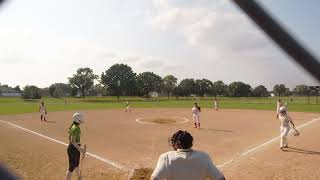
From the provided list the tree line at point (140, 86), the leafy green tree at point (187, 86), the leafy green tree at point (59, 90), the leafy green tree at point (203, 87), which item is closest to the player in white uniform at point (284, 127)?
the tree line at point (140, 86)

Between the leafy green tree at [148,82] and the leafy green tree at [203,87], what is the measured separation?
1420 centimetres

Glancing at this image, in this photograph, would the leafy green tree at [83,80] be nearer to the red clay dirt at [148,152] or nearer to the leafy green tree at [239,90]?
the leafy green tree at [239,90]

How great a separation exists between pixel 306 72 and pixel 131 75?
122 metres

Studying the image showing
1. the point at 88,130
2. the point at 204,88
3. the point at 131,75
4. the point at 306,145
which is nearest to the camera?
the point at 306,145

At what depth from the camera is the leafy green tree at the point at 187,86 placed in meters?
128

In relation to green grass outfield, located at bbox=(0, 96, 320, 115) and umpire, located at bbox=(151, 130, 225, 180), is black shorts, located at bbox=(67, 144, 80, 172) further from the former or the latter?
green grass outfield, located at bbox=(0, 96, 320, 115)

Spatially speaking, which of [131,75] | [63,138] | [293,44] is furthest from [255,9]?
[131,75]

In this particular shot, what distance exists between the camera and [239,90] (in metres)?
129

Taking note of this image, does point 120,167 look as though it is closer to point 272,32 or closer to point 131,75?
point 272,32

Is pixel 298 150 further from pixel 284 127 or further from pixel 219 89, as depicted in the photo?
pixel 219 89

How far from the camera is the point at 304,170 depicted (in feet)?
37.2

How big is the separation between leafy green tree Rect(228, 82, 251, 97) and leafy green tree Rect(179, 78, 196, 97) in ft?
43.8

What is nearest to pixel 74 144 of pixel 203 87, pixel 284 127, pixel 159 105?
pixel 284 127

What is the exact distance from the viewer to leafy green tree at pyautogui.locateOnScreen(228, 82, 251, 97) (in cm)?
12625
